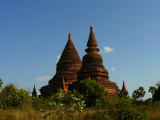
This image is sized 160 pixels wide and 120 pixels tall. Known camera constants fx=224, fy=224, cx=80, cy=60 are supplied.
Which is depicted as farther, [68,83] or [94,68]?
[68,83]

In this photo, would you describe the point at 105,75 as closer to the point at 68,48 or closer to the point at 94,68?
the point at 94,68

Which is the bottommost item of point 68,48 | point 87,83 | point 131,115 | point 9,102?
point 131,115

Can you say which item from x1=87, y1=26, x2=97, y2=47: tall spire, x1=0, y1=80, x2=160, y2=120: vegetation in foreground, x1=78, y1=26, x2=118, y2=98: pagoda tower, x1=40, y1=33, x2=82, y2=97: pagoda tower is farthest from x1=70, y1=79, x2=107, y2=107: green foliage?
x1=87, y1=26, x2=97, y2=47: tall spire

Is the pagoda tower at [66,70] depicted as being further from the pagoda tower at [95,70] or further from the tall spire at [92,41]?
the tall spire at [92,41]

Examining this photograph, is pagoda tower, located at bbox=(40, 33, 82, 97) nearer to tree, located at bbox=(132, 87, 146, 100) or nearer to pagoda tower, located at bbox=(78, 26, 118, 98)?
pagoda tower, located at bbox=(78, 26, 118, 98)

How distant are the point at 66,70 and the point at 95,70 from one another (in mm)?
5330

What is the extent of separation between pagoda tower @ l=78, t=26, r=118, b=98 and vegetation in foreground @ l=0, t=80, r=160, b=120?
16.7 ft

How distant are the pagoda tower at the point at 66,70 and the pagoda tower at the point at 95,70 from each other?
2.59 meters

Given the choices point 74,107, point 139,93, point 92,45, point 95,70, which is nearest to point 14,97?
point 74,107

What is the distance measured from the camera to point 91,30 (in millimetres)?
30031

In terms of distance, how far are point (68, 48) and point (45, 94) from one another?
718 cm

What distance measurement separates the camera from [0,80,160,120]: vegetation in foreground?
8.17 m

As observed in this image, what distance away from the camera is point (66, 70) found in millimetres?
30250

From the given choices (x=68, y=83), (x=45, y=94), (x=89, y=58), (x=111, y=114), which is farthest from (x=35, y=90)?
(x=111, y=114)
